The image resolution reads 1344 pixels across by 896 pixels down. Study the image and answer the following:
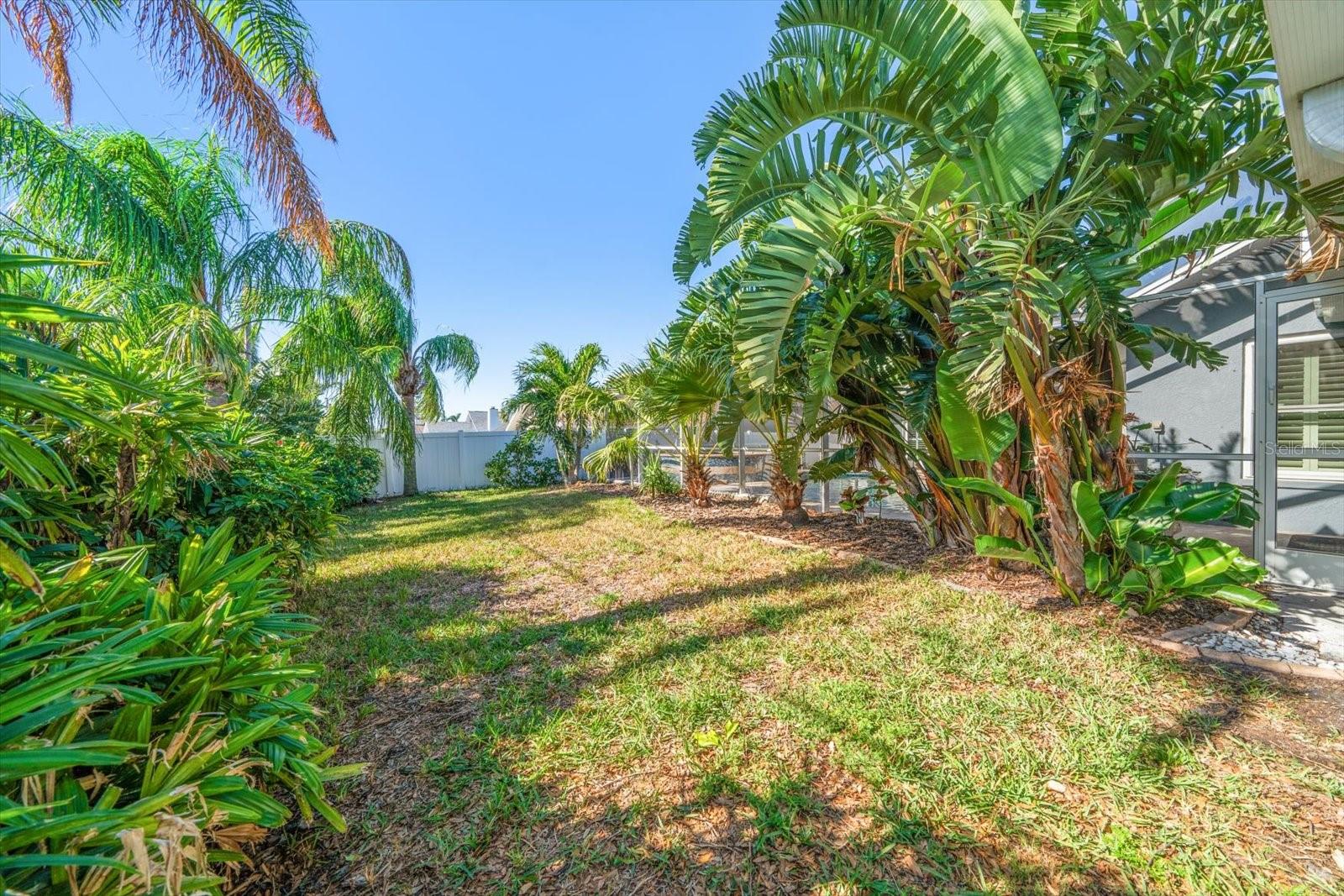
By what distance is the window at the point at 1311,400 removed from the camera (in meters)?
3.99

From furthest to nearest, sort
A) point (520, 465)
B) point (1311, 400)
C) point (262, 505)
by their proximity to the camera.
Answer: point (520, 465) < point (1311, 400) < point (262, 505)

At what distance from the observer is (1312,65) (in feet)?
7.29

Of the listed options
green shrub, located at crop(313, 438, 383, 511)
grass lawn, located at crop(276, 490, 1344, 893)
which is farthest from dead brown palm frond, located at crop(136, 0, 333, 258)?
green shrub, located at crop(313, 438, 383, 511)

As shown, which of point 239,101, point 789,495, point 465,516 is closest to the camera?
point 239,101

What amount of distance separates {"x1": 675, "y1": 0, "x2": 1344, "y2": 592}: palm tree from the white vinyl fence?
37.1 ft

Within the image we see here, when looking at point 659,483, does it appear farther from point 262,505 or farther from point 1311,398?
point 1311,398

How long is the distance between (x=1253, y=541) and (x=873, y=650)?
3637mm

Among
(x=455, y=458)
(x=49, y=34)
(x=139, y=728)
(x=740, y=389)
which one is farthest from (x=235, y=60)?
(x=455, y=458)

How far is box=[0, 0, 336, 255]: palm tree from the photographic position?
3945 millimetres

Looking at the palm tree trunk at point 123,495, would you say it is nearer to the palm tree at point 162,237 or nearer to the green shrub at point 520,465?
the palm tree at point 162,237

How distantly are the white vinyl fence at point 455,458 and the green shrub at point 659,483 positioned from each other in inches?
175

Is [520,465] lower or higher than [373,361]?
lower

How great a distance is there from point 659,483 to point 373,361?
5368 mm

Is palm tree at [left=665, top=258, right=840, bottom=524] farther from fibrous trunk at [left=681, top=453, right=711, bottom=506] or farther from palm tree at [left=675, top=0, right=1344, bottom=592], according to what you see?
fibrous trunk at [left=681, top=453, right=711, bottom=506]
